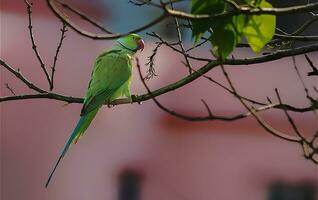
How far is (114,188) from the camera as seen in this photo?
13.3 ft

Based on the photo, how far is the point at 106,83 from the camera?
7.45 ft

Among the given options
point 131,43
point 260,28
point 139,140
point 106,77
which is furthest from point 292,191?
point 260,28

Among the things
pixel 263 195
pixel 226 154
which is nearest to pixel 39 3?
pixel 226 154

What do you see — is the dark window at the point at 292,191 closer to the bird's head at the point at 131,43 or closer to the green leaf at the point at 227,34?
the bird's head at the point at 131,43

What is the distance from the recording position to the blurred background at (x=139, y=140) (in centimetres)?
396

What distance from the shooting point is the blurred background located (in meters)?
3.96

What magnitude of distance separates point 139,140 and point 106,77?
181cm

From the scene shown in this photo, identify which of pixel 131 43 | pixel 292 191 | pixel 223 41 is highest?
pixel 131 43

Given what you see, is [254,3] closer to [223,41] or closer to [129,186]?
[223,41]

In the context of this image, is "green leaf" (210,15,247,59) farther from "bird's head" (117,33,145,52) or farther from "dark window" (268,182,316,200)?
"dark window" (268,182,316,200)

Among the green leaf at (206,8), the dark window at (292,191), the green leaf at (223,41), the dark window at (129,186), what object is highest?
the dark window at (129,186)

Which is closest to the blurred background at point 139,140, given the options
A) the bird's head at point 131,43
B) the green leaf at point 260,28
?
the bird's head at point 131,43

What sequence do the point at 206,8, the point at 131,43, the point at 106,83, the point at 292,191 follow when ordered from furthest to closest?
the point at 292,191, the point at 131,43, the point at 106,83, the point at 206,8

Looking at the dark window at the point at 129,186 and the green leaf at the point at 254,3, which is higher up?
the dark window at the point at 129,186
